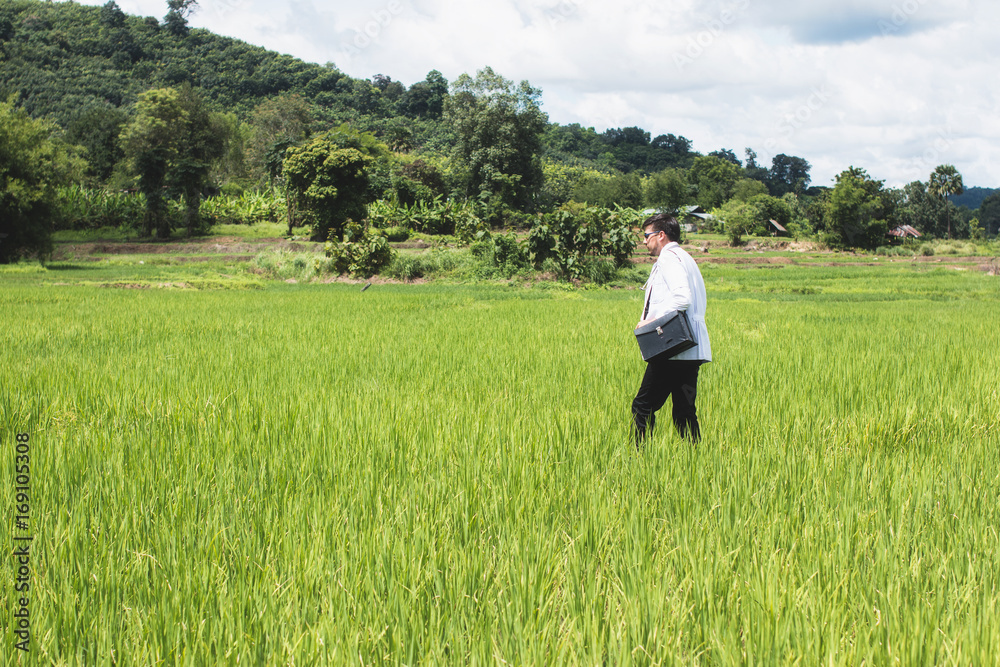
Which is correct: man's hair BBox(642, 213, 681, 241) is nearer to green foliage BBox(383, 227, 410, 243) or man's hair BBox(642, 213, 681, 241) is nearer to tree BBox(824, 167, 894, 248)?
green foliage BBox(383, 227, 410, 243)

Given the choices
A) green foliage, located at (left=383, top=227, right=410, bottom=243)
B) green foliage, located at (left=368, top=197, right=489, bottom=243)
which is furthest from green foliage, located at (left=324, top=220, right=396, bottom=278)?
green foliage, located at (left=368, top=197, right=489, bottom=243)

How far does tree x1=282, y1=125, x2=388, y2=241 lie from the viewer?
30.8 meters

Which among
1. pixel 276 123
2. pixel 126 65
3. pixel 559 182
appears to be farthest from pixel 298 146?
pixel 126 65

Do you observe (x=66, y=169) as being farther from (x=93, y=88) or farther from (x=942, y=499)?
(x=93, y=88)

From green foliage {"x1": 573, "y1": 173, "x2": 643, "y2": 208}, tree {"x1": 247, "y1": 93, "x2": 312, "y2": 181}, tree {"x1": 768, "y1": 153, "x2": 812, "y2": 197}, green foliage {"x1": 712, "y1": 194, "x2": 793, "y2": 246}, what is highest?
tree {"x1": 768, "y1": 153, "x2": 812, "y2": 197}

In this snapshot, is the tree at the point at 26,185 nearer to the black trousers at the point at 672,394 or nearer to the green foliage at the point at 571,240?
the green foliage at the point at 571,240

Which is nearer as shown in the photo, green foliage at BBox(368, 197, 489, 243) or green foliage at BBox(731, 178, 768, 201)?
green foliage at BBox(368, 197, 489, 243)

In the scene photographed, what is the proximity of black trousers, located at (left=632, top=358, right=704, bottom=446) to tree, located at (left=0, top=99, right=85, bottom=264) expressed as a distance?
26289mm

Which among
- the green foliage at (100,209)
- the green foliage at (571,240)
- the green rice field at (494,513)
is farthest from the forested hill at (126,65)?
the green rice field at (494,513)

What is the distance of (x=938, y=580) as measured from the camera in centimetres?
199

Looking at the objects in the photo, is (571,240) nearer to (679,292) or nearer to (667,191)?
(679,292)

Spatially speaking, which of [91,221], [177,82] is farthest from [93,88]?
[91,221]

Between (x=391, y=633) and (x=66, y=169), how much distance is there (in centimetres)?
3060

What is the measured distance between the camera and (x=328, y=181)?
3088cm
